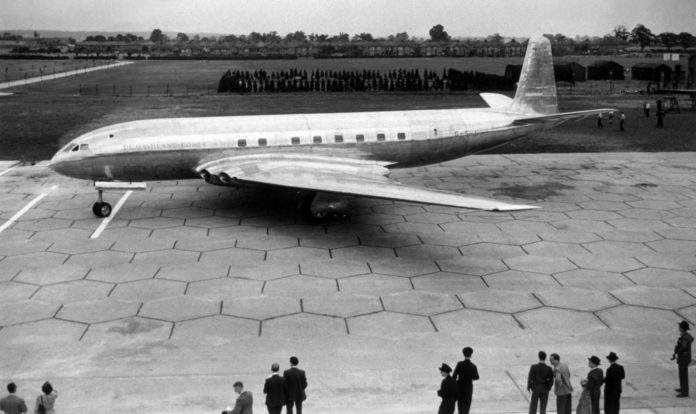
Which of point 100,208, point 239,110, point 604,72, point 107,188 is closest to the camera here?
point 107,188

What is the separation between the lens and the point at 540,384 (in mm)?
10922

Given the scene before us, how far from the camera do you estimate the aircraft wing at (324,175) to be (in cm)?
1912

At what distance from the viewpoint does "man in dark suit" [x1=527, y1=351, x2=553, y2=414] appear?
10.9 metres

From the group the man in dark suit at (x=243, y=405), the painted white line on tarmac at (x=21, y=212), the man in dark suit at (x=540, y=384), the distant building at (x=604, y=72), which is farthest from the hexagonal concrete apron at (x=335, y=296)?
the distant building at (x=604, y=72)

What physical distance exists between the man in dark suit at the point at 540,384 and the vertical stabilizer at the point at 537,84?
1871cm

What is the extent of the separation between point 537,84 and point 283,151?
11848 mm

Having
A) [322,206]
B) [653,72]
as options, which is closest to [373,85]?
[653,72]

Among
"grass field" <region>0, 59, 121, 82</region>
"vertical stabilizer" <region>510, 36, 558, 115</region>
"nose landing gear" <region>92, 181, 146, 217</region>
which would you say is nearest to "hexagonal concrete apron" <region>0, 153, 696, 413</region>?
"nose landing gear" <region>92, 181, 146, 217</region>

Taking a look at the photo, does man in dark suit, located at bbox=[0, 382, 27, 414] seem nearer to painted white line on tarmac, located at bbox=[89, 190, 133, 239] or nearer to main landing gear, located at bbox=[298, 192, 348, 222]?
painted white line on tarmac, located at bbox=[89, 190, 133, 239]

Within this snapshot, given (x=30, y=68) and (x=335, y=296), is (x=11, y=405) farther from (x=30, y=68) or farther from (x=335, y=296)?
(x=30, y=68)

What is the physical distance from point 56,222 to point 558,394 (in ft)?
59.5

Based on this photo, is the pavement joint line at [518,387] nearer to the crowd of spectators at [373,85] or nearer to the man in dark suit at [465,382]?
the man in dark suit at [465,382]

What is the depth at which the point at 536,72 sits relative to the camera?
28.8m

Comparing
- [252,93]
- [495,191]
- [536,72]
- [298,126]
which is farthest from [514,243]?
[252,93]
